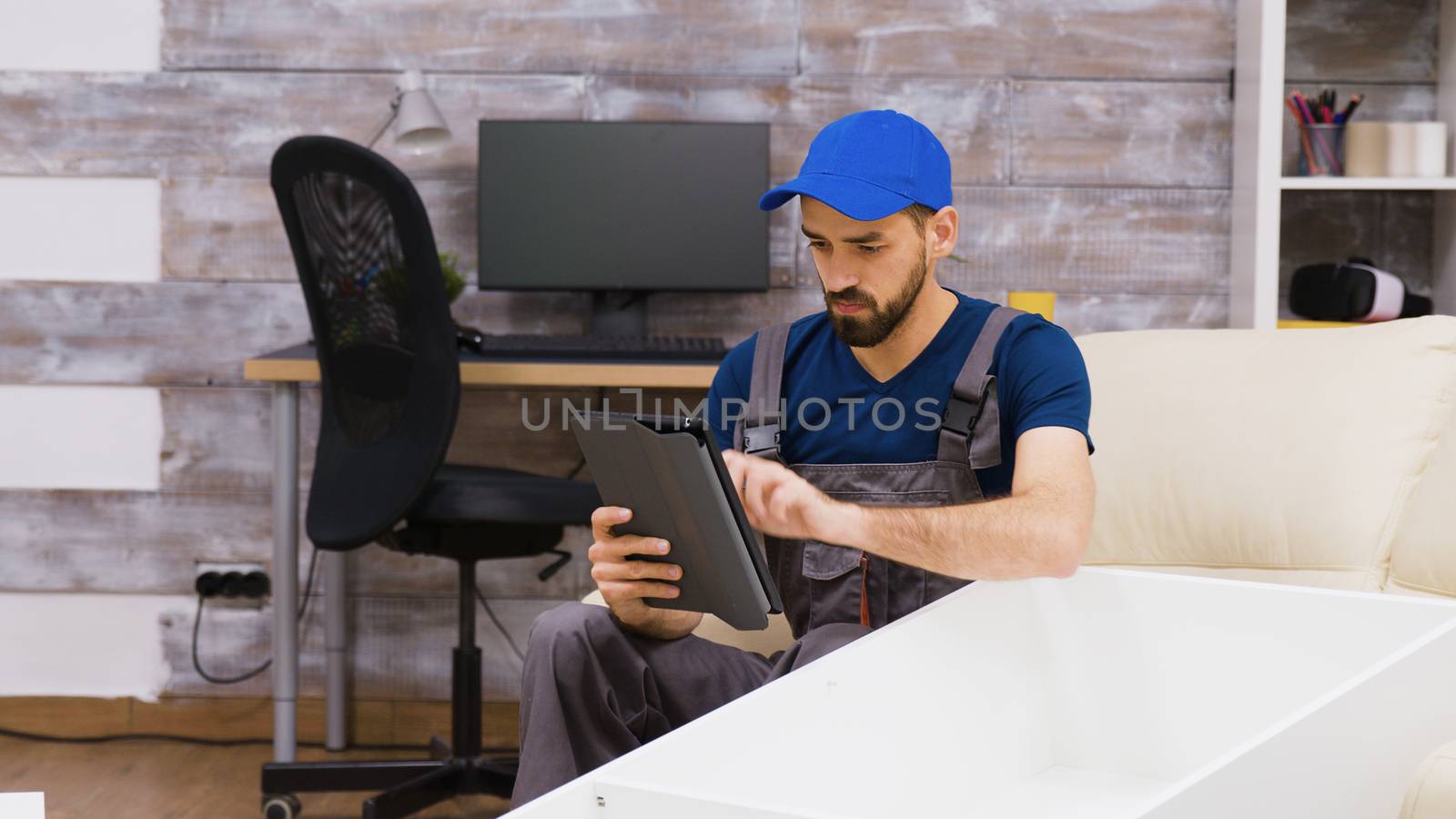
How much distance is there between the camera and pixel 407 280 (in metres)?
2.29

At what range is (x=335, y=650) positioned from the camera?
2.91 meters

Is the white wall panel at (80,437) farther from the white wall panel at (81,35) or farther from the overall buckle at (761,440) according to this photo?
the overall buckle at (761,440)

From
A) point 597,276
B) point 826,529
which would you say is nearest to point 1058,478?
point 826,529

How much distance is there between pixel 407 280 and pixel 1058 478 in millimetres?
1249

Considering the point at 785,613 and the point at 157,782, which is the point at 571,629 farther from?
the point at 157,782

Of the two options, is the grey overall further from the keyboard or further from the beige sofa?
the keyboard

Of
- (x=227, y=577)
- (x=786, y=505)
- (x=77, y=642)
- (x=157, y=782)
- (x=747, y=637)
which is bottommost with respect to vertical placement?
(x=157, y=782)

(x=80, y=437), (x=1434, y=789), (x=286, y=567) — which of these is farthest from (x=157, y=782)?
(x=1434, y=789)

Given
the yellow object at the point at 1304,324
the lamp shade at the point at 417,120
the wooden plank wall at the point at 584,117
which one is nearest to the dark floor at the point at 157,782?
the wooden plank wall at the point at 584,117

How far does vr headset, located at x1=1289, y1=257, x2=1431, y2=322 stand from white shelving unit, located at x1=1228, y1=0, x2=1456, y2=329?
69mm

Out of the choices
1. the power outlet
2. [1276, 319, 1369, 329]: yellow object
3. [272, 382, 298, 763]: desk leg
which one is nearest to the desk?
[272, 382, 298, 763]: desk leg

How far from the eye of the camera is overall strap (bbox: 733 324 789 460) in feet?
5.47

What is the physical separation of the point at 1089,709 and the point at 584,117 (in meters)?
1.96

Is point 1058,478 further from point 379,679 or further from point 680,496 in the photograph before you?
point 379,679
